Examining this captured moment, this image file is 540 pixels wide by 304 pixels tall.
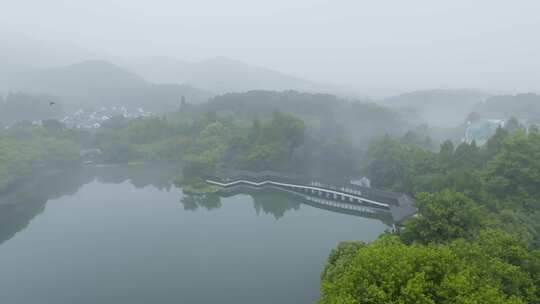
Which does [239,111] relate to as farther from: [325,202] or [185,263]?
[185,263]

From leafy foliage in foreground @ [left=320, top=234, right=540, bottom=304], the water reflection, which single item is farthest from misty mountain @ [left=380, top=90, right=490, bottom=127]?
leafy foliage in foreground @ [left=320, top=234, right=540, bottom=304]

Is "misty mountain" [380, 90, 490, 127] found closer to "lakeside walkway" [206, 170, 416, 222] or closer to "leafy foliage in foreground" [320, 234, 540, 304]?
"lakeside walkway" [206, 170, 416, 222]

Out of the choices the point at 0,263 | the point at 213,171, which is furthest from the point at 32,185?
the point at 213,171

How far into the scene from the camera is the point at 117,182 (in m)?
41.4

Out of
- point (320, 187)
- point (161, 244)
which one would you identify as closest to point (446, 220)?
point (320, 187)

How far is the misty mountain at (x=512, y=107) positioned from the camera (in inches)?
2542

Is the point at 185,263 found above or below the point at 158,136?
below

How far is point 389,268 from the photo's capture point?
10.5m

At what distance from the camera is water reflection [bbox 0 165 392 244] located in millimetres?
31894

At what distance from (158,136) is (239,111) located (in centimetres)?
1947

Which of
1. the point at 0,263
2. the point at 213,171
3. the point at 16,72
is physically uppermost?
the point at 16,72

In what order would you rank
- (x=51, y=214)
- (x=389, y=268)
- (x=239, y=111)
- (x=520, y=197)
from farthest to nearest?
(x=239, y=111) → (x=51, y=214) → (x=520, y=197) → (x=389, y=268)

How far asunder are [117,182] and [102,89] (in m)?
85.9

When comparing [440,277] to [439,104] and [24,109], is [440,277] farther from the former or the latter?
[439,104]
